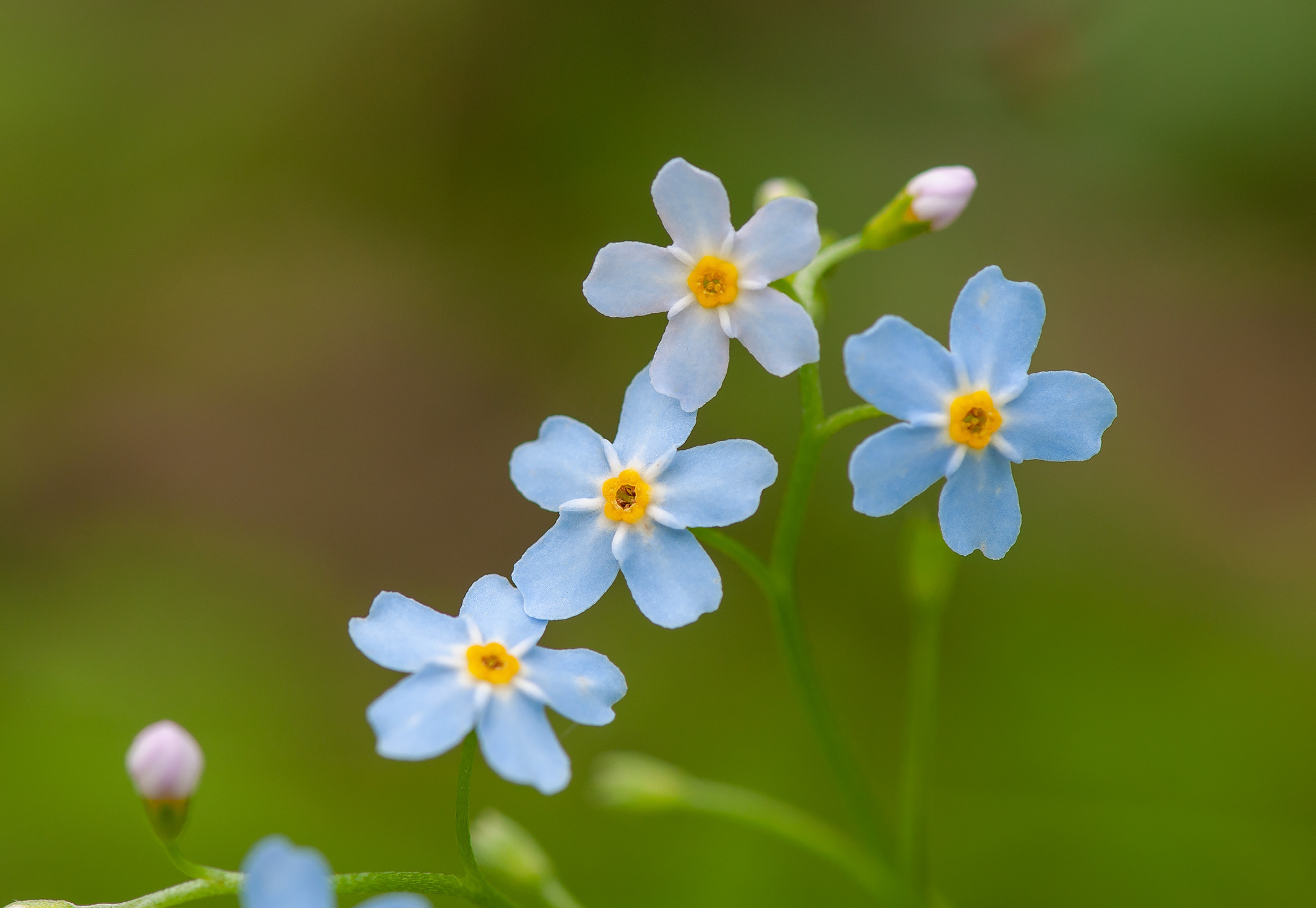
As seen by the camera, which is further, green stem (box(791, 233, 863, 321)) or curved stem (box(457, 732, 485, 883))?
green stem (box(791, 233, 863, 321))

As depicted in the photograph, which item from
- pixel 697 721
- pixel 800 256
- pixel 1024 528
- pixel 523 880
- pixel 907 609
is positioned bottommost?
pixel 523 880

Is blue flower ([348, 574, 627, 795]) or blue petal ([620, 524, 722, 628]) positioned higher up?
blue petal ([620, 524, 722, 628])

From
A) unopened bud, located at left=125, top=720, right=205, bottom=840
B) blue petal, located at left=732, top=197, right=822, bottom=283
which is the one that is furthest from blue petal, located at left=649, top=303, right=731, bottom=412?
unopened bud, located at left=125, top=720, right=205, bottom=840

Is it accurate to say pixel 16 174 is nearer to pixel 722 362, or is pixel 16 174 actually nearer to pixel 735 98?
pixel 735 98

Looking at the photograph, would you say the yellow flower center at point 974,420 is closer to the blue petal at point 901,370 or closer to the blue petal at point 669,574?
the blue petal at point 901,370

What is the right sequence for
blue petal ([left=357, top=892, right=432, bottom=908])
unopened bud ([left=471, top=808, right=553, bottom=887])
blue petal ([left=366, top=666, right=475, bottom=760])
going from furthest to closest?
unopened bud ([left=471, top=808, right=553, bottom=887]) → blue petal ([left=366, top=666, right=475, bottom=760]) → blue petal ([left=357, top=892, right=432, bottom=908])

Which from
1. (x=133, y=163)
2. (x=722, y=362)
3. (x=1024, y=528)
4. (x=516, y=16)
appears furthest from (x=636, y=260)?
(x=133, y=163)

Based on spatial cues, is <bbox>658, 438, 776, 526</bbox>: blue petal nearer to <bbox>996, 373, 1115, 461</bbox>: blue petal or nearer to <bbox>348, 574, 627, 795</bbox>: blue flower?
<bbox>348, 574, 627, 795</bbox>: blue flower
